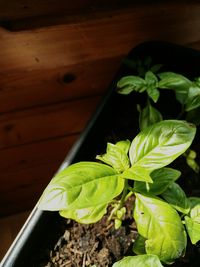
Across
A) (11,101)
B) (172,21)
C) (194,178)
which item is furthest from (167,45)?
(11,101)

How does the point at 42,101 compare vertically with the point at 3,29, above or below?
below

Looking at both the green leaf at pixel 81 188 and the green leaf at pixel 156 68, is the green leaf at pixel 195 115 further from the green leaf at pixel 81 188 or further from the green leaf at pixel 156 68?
the green leaf at pixel 81 188

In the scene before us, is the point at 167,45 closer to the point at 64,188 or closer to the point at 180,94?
the point at 180,94

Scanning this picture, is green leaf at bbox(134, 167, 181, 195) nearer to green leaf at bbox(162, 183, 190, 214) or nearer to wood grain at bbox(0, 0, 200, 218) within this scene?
green leaf at bbox(162, 183, 190, 214)

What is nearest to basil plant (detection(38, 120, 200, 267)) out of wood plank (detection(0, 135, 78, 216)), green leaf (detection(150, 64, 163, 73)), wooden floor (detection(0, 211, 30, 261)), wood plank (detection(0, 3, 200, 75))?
green leaf (detection(150, 64, 163, 73))

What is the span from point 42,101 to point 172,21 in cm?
40

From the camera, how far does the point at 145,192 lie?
565 mm

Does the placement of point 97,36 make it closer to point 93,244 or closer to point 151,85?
point 151,85

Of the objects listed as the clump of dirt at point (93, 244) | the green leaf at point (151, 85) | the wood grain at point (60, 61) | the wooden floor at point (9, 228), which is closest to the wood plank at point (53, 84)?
the wood grain at point (60, 61)

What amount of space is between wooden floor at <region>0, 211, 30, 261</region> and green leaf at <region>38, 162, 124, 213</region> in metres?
0.78

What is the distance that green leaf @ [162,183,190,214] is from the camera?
594 mm

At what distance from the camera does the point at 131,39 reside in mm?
920

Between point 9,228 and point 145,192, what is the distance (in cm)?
82

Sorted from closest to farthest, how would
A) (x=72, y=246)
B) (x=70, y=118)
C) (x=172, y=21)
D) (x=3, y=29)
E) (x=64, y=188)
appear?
(x=64, y=188), (x=72, y=246), (x=3, y=29), (x=172, y=21), (x=70, y=118)
